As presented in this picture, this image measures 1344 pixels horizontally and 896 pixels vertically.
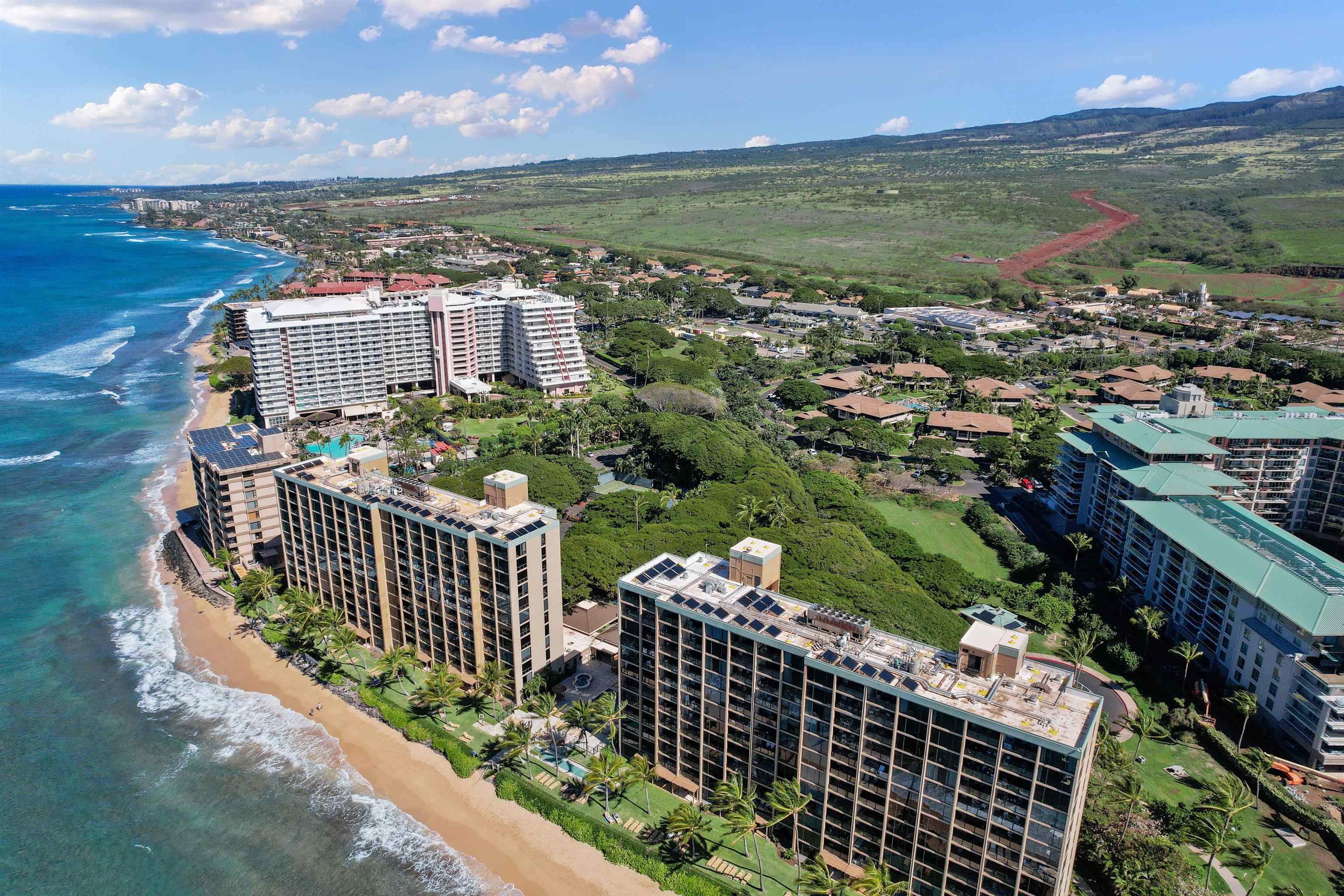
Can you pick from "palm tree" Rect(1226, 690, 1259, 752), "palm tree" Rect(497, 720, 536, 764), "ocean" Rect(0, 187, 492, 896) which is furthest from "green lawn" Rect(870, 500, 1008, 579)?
"ocean" Rect(0, 187, 492, 896)

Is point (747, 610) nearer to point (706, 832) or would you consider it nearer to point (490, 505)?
point (706, 832)

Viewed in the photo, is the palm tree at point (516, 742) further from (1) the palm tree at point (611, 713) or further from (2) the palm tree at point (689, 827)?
(2) the palm tree at point (689, 827)

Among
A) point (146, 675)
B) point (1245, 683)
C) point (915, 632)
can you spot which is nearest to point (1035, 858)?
point (915, 632)

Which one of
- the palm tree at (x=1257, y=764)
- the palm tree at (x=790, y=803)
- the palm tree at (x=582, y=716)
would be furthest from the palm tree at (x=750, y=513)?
the palm tree at (x=1257, y=764)

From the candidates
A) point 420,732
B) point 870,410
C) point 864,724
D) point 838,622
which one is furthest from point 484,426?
point 864,724

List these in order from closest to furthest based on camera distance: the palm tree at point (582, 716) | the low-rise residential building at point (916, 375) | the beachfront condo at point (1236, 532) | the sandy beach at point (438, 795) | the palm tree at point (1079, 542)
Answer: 1. the sandy beach at point (438, 795)
2. the palm tree at point (582, 716)
3. the beachfront condo at point (1236, 532)
4. the palm tree at point (1079, 542)
5. the low-rise residential building at point (916, 375)

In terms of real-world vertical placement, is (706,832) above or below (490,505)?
below
